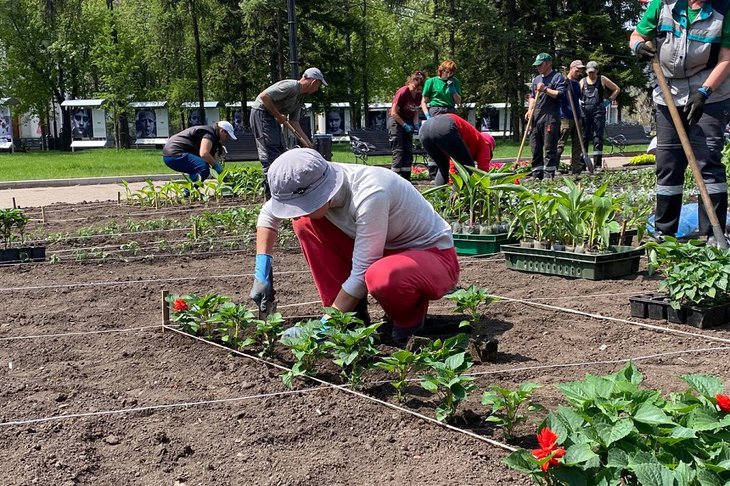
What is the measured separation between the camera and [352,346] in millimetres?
3207

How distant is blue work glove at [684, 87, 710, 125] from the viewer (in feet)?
16.6

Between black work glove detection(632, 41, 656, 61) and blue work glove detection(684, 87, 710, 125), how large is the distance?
1.18ft

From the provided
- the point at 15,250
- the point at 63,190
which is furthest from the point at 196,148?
the point at 63,190

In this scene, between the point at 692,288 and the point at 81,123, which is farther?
the point at 81,123

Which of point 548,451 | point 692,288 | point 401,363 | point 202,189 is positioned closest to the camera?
point 548,451

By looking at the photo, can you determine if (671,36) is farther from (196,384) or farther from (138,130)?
(138,130)

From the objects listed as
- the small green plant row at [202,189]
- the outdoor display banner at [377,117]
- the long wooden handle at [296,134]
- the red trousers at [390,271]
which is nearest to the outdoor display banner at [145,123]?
the outdoor display banner at [377,117]

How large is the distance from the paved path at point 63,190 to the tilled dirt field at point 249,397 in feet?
26.0

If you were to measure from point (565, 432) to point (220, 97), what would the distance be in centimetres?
3698

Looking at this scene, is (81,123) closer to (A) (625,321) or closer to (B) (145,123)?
(B) (145,123)

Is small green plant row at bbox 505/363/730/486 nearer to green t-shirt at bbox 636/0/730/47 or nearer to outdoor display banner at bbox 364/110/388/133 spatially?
green t-shirt at bbox 636/0/730/47

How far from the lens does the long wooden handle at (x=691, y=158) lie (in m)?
4.69

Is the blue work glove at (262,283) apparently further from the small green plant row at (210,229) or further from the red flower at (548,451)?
the small green plant row at (210,229)

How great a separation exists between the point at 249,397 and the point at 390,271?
86 centimetres
